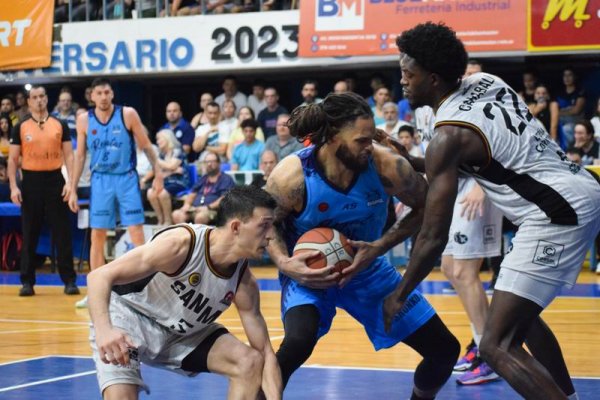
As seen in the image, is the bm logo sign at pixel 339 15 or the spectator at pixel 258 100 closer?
the bm logo sign at pixel 339 15

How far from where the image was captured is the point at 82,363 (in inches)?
292

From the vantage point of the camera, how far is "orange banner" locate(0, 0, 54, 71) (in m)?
17.7

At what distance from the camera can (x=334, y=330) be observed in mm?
9031

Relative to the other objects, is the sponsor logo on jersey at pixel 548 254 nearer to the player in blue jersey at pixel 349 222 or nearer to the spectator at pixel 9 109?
the player in blue jersey at pixel 349 222

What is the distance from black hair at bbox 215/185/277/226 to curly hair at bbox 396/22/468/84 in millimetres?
869

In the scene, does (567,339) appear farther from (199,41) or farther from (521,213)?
(199,41)

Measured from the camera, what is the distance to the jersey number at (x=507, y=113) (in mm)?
4648

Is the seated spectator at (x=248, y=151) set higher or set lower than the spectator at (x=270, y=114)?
lower

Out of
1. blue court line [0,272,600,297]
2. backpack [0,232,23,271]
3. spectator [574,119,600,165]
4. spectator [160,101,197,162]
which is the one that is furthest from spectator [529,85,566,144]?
backpack [0,232,23,271]

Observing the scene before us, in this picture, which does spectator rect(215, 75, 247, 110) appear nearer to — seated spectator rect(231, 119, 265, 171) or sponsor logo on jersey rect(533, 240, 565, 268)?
seated spectator rect(231, 119, 265, 171)

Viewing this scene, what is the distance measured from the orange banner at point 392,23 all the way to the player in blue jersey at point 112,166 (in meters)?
5.18

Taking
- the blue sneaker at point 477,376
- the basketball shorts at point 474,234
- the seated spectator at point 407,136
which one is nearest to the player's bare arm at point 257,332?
the blue sneaker at point 477,376

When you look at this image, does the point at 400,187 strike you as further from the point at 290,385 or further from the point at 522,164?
the point at 290,385

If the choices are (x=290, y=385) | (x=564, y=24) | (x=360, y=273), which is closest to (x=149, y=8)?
(x=564, y=24)
